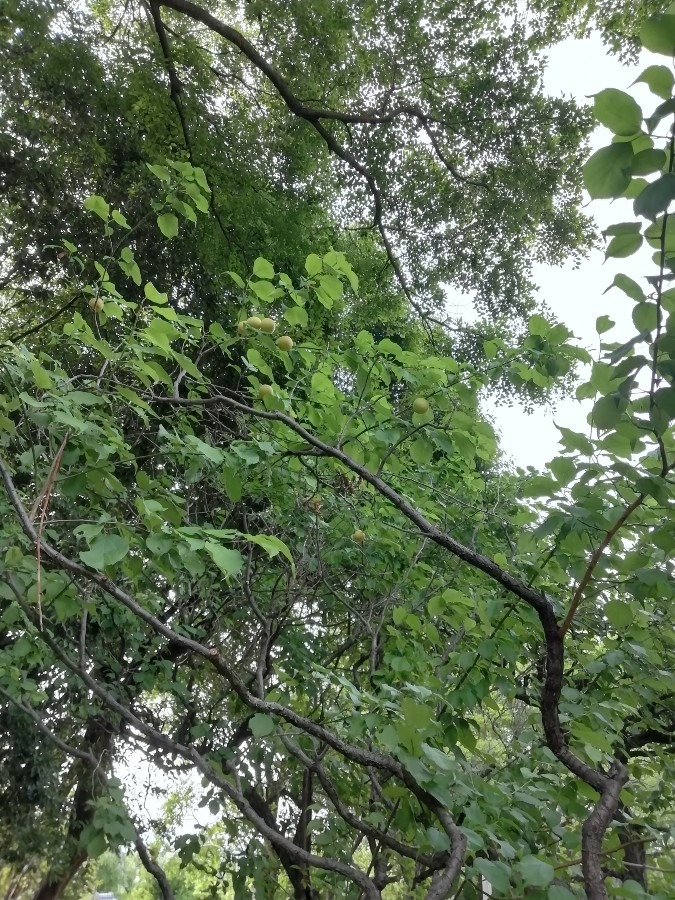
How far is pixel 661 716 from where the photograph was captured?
3.98 m

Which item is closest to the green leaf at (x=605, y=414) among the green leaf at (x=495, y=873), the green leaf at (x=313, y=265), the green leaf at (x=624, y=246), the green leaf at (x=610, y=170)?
the green leaf at (x=624, y=246)

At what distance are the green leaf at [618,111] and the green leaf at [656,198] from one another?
4.1 inches

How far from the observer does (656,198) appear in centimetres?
84

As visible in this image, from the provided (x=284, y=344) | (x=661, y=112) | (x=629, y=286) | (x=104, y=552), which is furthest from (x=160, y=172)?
(x=661, y=112)

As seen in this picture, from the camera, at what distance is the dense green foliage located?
66.6 inches

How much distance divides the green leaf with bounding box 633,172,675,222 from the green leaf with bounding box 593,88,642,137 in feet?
0.35

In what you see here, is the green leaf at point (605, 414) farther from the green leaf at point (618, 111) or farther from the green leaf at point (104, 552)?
the green leaf at point (104, 552)

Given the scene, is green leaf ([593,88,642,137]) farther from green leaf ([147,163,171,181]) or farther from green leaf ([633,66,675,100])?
green leaf ([147,163,171,181])

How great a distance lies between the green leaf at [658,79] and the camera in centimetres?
89

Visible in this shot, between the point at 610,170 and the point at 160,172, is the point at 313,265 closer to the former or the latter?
the point at 160,172

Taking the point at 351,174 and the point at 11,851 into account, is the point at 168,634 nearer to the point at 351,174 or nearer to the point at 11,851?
the point at 351,174

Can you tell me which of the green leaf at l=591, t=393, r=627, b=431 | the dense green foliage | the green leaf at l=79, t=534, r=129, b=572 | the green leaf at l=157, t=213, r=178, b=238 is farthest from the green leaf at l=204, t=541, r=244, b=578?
the green leaf at l=157, t=213, r=178, b=238

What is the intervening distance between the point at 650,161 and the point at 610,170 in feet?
0.16

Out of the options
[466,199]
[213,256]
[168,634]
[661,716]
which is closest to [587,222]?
[466,199]
